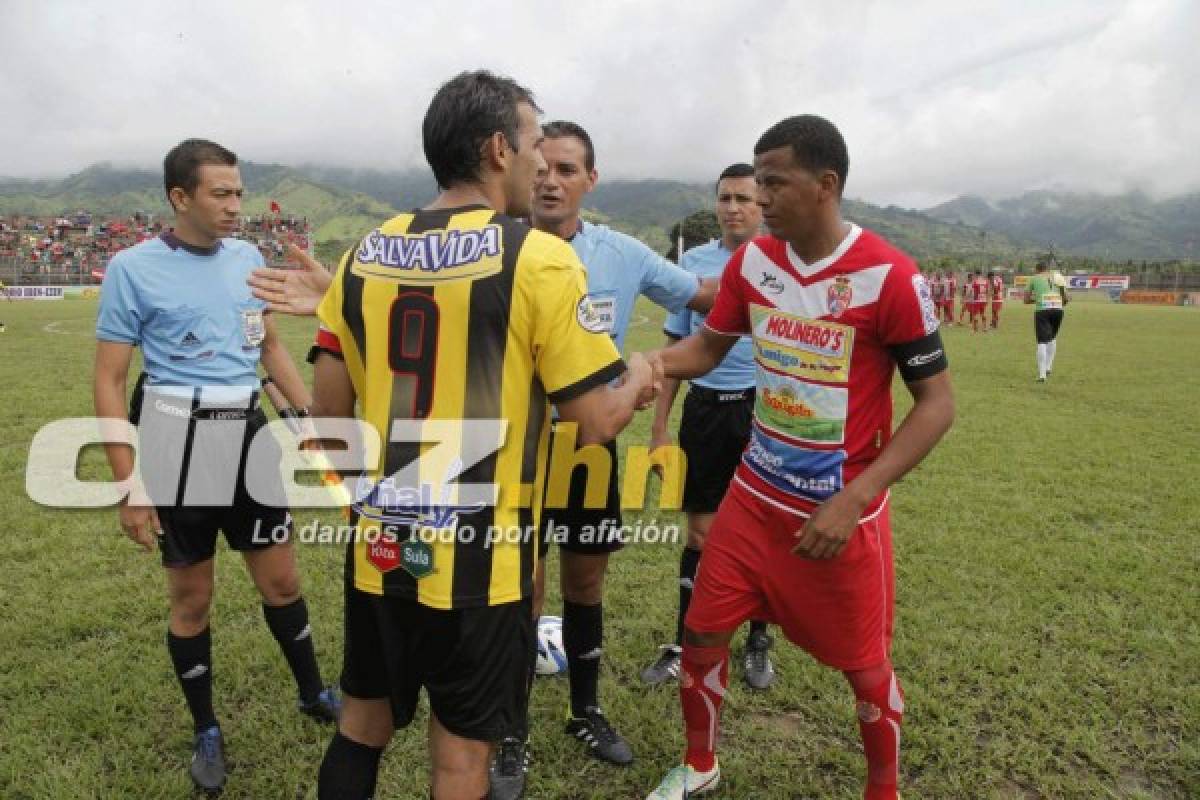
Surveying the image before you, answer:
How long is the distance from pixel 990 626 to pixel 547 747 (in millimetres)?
3189

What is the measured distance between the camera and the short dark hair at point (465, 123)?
2105mm

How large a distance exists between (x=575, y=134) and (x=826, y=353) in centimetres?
181

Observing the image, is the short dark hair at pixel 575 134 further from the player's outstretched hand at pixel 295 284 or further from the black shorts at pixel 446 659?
the black shorts at pixel 446 659

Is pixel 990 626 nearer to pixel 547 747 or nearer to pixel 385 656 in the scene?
pixel 547 747

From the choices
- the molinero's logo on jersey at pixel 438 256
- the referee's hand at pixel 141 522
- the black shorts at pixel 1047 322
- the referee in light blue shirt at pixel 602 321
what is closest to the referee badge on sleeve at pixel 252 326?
the referee's hand at pixel 141 522

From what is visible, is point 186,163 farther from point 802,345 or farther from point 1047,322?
point 1047,322

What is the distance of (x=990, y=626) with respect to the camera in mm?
4992

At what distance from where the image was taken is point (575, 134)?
12.4ft

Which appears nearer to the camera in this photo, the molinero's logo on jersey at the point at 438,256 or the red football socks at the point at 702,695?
the molinero's logo on jersey at the point at 438,256

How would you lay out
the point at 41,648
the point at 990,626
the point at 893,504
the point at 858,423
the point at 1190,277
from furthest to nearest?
the point at 1190,277
the point at 893,504
the point at 990,626
the point at 41,648
the point at 858,423

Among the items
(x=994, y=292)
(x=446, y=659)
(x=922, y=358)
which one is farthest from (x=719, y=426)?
(x=994, y=292)

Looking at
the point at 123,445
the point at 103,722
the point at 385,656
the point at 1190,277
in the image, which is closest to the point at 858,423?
the point at 385,656

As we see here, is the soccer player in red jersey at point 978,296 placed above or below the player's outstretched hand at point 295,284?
above

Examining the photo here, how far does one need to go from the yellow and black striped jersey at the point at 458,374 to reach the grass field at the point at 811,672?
6.19 ft
